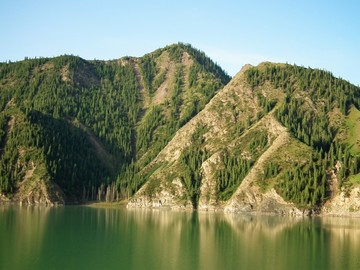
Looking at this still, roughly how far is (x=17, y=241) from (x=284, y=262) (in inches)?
1911

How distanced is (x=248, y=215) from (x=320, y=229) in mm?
59443

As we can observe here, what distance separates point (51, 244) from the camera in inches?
3541

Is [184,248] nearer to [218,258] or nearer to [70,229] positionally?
[218,258]

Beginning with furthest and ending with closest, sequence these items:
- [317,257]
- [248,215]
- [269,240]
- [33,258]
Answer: [248,215] → [269,240] → [317,257] → [33,258]

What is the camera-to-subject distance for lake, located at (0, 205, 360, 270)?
247ft

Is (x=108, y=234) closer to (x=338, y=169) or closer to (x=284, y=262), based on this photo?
(x=284, y=262)

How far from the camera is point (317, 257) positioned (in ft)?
284

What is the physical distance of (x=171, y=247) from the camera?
305ft

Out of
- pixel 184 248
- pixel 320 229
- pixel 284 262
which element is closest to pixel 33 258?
pixel 184 248

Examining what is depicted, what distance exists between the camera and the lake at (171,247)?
75.3 meters

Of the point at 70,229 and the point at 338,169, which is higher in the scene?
the point at 338,169

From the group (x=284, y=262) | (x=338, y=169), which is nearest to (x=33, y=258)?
(x=284, y=262)

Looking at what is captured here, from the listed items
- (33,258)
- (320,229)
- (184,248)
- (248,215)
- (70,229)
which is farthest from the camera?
(248,215)

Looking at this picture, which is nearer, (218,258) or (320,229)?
(218,258)
